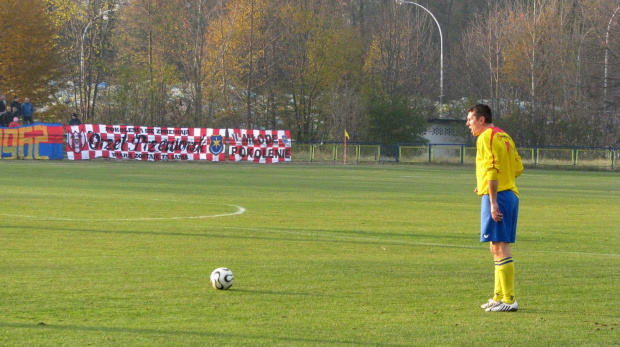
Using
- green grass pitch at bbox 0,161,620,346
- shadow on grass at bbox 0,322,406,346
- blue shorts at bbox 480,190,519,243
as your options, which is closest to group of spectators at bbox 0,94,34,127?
green grass pitch at bbox 0,161,620,346

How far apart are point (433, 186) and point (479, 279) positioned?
63.8 feet

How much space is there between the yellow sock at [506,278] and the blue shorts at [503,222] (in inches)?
9.7

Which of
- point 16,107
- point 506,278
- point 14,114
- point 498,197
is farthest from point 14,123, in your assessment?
point 506,278

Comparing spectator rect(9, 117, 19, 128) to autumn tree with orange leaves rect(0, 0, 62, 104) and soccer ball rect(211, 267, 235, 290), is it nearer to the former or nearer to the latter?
autumn tree with orange leaves rect(0, 0, 62, 104)

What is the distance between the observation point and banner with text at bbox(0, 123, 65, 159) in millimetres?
40312

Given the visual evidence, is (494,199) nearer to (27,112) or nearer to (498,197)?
(498,197)

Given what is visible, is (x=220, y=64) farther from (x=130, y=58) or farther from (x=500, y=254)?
(x=500, y=254)

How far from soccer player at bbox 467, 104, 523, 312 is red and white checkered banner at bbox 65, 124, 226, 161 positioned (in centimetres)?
3717

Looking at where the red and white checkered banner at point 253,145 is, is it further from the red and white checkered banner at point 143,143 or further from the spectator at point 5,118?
the spectator at point 5,118

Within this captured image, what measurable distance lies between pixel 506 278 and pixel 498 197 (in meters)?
0.80

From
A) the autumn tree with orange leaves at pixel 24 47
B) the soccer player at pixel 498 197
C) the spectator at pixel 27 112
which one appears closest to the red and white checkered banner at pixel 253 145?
the spectator at pixel 27 112

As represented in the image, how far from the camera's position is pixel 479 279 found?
979 cm

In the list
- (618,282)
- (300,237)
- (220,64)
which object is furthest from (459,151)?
(618,282)

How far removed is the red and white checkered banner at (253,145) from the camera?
153 feet
